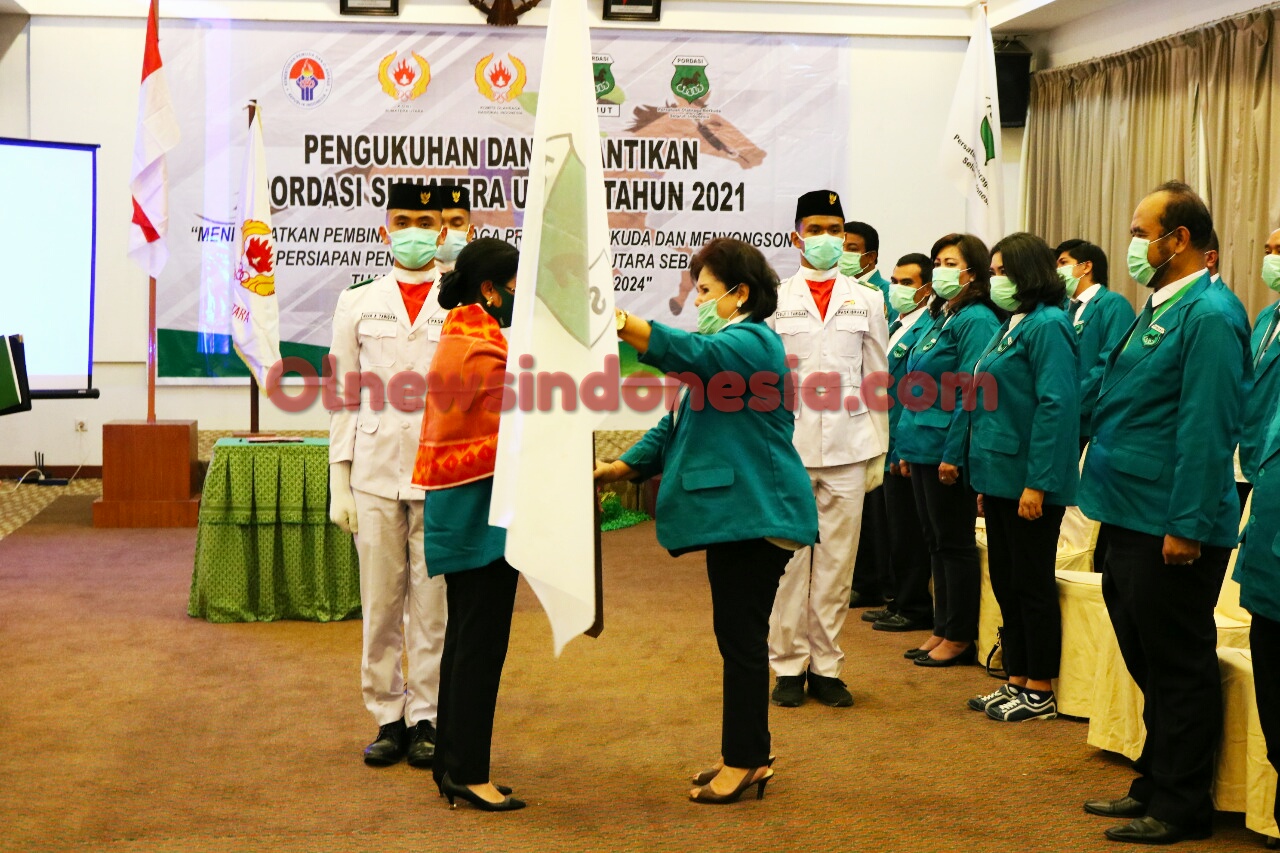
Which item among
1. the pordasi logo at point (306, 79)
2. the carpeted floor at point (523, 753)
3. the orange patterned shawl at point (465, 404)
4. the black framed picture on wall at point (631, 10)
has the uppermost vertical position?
the black framed picture on wall at point (631, 10)

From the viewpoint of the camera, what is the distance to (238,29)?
8.15m

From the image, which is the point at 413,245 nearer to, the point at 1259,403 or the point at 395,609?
the point at 395,609

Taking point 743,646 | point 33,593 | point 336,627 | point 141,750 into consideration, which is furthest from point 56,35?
point 743,646

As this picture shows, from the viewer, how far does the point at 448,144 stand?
8359mm

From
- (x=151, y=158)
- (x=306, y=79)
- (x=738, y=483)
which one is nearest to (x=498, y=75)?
(x=306, y=79)

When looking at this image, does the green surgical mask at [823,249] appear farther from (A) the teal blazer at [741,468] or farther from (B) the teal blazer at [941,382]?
(A) the teal blazer at [741,468]

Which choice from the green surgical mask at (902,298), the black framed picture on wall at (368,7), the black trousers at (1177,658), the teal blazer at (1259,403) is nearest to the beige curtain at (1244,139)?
the green surgical mask at (902,298)

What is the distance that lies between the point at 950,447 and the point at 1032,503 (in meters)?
0.68

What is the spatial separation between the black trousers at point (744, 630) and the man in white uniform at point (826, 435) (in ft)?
2.96

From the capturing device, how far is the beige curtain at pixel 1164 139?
623 cm

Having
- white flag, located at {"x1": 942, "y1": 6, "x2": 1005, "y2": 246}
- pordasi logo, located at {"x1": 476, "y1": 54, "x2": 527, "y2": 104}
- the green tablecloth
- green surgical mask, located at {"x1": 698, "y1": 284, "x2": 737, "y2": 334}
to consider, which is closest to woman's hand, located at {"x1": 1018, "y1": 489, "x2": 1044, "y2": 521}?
green surgical mask, located at {"x1": 698, "y1": 284, "x2": 737, "y2": 334}

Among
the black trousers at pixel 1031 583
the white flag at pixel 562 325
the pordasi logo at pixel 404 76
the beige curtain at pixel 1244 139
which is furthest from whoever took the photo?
the pordasi logo at pixel 404 76

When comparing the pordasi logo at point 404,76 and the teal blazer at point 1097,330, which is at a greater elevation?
the pordasi logo at point 404,76

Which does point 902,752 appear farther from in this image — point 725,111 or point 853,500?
point 725,111
